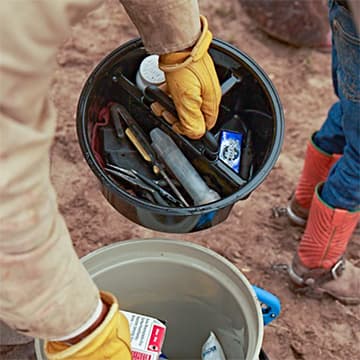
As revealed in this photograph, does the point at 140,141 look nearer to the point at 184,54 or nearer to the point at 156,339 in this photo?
the point at 184,54

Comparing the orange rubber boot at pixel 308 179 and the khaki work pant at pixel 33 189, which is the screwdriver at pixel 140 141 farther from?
the orange rubber boot at pixel 308 179

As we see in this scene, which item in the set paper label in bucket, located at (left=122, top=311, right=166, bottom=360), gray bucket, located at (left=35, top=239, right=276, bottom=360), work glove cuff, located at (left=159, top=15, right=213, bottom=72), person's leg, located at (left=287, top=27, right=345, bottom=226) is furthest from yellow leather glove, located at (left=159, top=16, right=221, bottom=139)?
person's leg, located at (left=287, top=27, right=345, bottom=226)

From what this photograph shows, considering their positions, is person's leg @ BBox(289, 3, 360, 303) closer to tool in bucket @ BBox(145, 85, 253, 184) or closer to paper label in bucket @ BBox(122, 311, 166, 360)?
tool in bucket @ BBox(145, 85, 253, 184)

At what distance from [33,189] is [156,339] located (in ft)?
1.77

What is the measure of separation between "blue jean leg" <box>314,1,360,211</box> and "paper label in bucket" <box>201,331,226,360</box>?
1.46ft

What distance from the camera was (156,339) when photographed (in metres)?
1.24

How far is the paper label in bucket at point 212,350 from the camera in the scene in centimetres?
135

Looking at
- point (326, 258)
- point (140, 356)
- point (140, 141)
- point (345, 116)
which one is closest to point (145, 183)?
point (140, 141)

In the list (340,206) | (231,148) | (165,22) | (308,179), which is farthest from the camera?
(308,179)

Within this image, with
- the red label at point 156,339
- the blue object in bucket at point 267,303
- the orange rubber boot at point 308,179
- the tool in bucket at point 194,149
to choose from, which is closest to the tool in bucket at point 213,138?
the tool in bucket at point 194,149

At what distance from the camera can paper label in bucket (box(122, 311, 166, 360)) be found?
1.23 m

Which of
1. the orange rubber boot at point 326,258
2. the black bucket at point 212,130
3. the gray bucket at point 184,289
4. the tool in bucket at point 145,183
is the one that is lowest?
the orange rubber boot at point 326,258

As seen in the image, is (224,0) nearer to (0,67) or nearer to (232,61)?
(232,61)

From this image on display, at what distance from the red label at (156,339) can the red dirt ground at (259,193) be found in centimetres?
47
